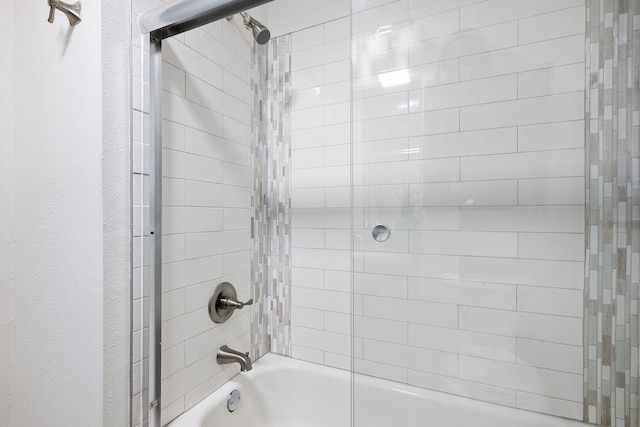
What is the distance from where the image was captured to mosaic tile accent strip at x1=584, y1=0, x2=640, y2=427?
29.8 inches

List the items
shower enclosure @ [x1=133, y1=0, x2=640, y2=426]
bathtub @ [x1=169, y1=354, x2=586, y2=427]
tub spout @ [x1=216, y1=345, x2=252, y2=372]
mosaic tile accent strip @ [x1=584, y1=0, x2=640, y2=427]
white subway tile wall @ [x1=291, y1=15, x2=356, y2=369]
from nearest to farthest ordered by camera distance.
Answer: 1. mosaic tile accent strip @ [x1=584, y1=0, x2=640, y2=427]
2. shower enclosure @ [x1=133, y1=0, x2=640, y2=426]
3. bathtub @ [x1=169, y1=354, x2=586, y2=427]
4. tub spout @ [x1=216, y1=345, x2=252, y2=372]
5. white subway tile wall @ [x1=291, y1=15, x2=356, y2=369]

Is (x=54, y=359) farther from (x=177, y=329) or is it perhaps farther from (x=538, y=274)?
(x=538, y=274)

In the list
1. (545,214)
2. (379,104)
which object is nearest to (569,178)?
(545,214)

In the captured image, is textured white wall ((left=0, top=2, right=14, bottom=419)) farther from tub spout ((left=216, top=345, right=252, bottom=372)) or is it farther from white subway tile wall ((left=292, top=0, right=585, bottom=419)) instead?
white subway tile wall ((left=292, top=0, right=585, bottom=419))

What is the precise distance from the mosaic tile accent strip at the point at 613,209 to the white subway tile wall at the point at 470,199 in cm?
5

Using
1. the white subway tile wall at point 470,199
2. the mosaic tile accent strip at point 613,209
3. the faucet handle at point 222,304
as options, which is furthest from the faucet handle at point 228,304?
the mosaic tile accent strip at point 613,209

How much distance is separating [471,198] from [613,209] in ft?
1.10

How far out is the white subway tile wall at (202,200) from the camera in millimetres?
1061

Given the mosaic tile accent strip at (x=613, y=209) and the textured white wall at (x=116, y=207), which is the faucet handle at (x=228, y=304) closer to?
the textured white wall at (x=116, y=207)

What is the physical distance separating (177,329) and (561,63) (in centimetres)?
151

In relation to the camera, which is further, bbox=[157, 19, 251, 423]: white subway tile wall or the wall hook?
bbox=[157, 19, 251, 423]: white subway tile wall

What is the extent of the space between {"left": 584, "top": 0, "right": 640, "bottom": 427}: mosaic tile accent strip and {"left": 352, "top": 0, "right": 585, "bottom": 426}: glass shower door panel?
0.17 feet

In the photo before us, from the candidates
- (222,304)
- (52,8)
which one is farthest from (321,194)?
(52,8)

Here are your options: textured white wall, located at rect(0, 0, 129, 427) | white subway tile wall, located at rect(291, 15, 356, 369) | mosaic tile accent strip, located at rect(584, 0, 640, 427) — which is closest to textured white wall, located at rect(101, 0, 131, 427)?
textured white wall, located at rect(0, 0, 129, 427)
